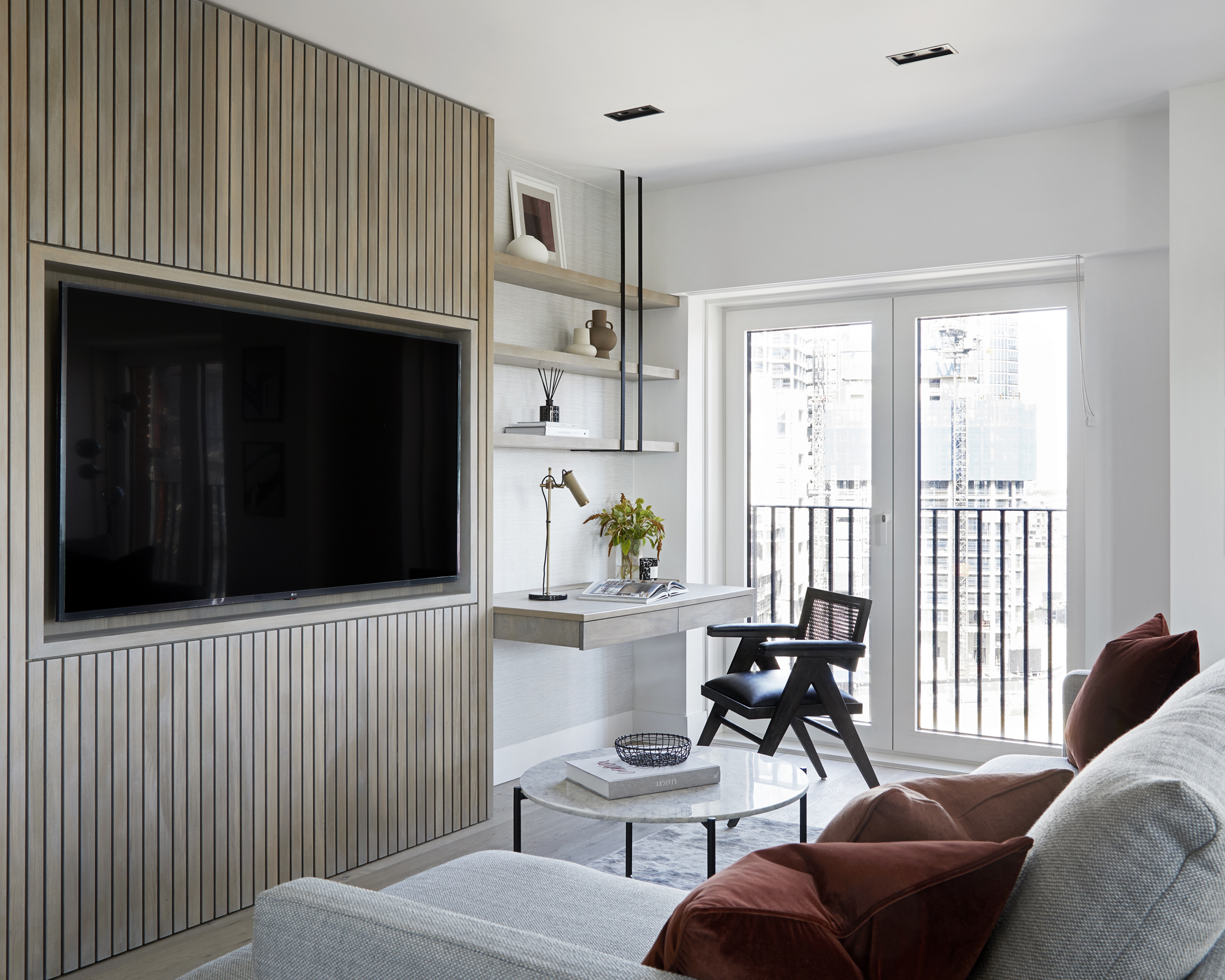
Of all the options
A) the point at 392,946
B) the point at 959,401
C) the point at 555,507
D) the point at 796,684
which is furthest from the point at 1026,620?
the point at 392,946

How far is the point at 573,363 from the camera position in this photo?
4.22 m

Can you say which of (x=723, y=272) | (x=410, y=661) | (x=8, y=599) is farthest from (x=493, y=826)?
(x=723, y=272)

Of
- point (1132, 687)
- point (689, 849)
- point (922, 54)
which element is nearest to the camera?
point (1132, 687)

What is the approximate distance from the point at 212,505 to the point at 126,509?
9.8 inches

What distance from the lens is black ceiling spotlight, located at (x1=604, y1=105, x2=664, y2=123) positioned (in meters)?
3.68

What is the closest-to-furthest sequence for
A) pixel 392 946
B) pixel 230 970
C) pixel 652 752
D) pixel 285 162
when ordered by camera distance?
pixel 392 946 → pixel 230 970 → pixel 652 752 → pixel 285 162

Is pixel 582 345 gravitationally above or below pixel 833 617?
above

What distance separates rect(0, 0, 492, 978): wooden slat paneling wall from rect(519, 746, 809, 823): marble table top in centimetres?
78

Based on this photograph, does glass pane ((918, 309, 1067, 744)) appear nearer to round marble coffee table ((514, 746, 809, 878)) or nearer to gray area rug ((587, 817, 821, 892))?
gray area rug ((587, 817, 821, 892))

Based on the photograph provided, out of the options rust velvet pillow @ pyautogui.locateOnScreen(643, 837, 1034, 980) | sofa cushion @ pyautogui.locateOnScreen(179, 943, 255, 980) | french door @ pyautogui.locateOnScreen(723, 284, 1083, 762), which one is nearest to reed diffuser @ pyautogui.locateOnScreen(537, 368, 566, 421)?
french door @ pyautogui.locateOnScreen(723, 284, 1083, 762)

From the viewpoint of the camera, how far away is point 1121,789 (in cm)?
112

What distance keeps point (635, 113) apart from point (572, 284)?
78 cm

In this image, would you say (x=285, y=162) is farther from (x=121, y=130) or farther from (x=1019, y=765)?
(x=1019, y=765)

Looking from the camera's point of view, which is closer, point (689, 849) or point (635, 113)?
point (689, 849)
